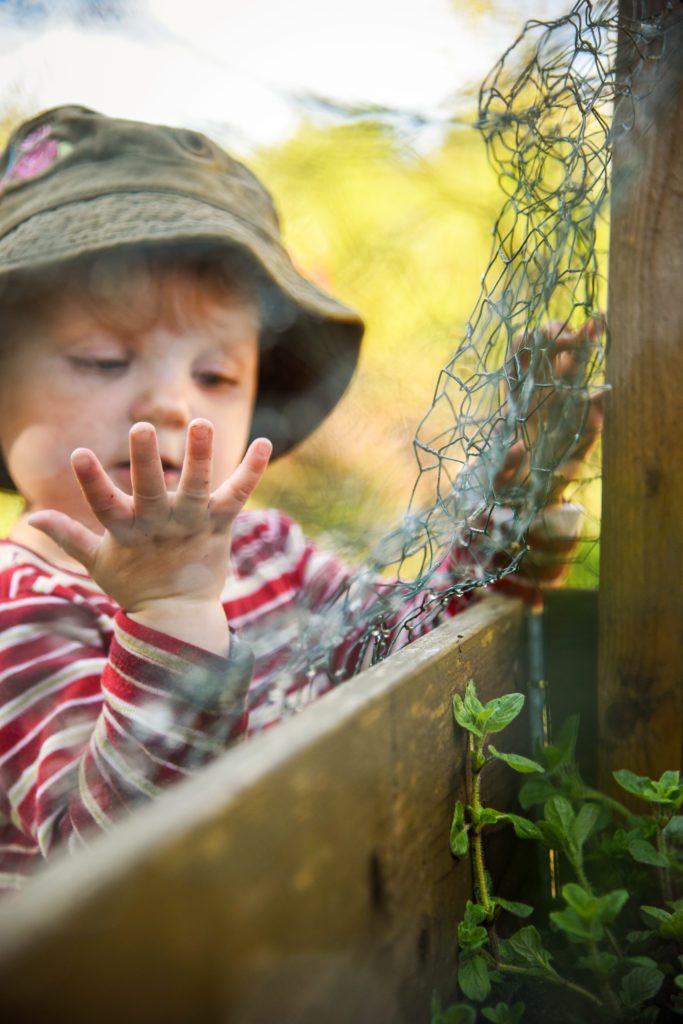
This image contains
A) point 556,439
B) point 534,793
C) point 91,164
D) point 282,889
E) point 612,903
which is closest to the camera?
point 282,889

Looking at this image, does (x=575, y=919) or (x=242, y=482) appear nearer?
(x=575, y=919)

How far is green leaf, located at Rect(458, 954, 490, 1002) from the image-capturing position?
1.80ft

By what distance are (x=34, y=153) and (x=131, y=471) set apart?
0.56 m

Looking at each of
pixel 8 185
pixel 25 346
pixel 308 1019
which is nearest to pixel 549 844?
pixel 308 1019

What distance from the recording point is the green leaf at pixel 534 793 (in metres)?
0.73

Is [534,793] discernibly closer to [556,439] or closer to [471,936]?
[471,936]

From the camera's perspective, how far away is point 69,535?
0.65 m

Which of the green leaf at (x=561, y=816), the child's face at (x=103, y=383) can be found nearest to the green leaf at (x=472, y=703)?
the green leaf at (x=561, y=816)

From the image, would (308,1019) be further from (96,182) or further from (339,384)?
(339,384)

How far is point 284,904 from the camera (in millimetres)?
348

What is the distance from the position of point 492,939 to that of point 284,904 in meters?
0.35

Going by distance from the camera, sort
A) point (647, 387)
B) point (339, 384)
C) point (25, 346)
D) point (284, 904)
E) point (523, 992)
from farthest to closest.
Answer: point (339, 384) < point (25, 346) < point (647, 387) < point (523, 992) < point (284, 904)

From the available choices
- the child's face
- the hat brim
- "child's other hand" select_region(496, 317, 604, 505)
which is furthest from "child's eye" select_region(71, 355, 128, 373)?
"child's other hand" select_region(496, 317, 604, 505)

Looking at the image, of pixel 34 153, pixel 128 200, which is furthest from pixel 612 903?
pixel 34 153
